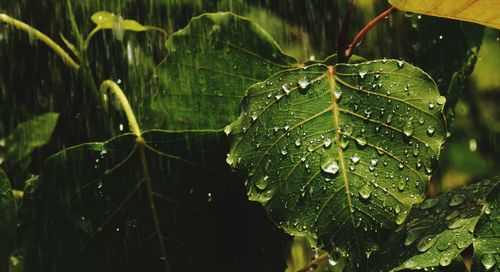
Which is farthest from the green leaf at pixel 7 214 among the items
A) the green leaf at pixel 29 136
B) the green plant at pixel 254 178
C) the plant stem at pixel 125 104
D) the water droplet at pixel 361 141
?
the water droplet at pixel 361 141

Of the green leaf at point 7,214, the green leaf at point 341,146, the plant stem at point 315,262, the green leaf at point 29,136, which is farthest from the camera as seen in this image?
the green leaf at point 29,136

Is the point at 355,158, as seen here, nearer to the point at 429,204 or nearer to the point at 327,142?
the point at 327,142

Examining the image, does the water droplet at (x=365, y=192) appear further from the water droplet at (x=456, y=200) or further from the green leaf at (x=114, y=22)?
the green leaf at (x=114, y=22)

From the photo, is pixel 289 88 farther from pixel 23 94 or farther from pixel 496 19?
pixel 23 94

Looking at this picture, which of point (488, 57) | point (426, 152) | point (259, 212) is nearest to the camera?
point (426, 152)

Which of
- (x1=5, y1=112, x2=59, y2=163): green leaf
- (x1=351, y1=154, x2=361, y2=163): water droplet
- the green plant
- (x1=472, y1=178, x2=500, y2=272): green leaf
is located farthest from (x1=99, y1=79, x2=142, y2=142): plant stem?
(x1=472, y1=178, x2=500, y2=272): green leaf

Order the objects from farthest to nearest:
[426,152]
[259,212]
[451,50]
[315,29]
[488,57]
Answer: [488,57] → [315,29] → [451,50] → [259,212] → [426,152]

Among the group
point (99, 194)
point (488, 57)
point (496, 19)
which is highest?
point (496, 19)

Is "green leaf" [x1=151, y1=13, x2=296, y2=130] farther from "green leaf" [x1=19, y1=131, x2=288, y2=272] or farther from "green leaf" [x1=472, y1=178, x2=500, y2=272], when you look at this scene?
"green leaf" [x1=472, y1=178, x2=500, y2=272]

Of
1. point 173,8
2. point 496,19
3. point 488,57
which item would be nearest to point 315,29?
point 173,8

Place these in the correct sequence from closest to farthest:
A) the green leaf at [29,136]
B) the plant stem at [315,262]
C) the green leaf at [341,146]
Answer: the green leaf at [341,146], the plant stem at [315,262], the green leaf at [29,136]
